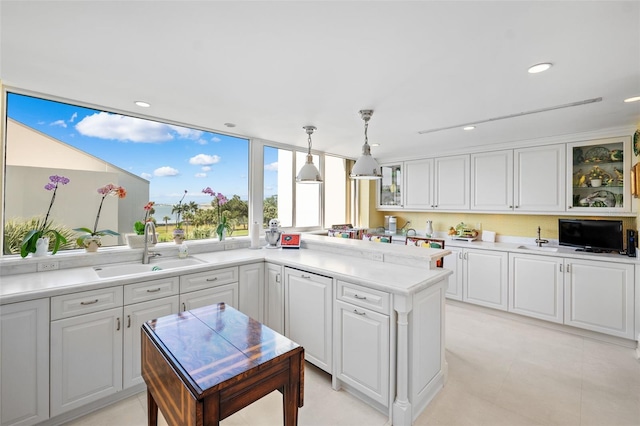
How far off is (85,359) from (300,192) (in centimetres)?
338

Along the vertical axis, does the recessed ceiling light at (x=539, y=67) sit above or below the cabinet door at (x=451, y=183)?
above

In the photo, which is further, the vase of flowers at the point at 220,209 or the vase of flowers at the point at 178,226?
the vase of flowers at the point at 220,209

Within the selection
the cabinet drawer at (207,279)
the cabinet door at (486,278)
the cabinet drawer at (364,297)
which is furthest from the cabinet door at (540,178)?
the cabinet drawer at (207,279)

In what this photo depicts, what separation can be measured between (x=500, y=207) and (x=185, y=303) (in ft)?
14.0

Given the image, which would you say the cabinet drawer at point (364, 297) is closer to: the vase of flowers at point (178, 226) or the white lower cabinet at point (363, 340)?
the white lower cabinet at point (363, 340)

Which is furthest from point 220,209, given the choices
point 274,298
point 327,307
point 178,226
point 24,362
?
point 24,362

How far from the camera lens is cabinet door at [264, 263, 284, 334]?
2752 millimetres

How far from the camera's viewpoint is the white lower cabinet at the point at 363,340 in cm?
193

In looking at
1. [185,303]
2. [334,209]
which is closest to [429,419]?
[185,303]

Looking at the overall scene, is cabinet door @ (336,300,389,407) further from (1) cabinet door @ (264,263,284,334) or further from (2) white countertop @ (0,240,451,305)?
(1) cabinet door @ (264,263,284,334)

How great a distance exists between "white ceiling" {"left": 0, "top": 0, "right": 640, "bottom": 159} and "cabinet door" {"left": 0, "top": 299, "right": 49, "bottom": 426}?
165 cm

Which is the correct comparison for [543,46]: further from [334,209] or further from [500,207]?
[334,209]

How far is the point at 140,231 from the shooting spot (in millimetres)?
2869

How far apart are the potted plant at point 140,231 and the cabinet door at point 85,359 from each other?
893 millimetres
